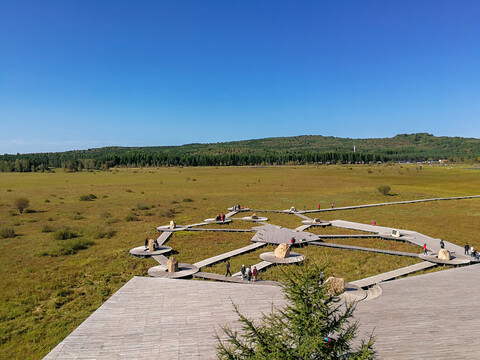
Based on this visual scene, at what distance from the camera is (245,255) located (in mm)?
27844

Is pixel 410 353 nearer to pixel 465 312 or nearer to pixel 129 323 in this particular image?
pixel 465 312

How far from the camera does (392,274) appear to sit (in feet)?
70.9

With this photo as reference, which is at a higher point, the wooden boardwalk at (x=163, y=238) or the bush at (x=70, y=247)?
the wooden boardwalk at (x=163, y=238)

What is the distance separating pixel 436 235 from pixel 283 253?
22.1 meters

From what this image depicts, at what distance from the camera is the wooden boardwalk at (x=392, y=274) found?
1964cm

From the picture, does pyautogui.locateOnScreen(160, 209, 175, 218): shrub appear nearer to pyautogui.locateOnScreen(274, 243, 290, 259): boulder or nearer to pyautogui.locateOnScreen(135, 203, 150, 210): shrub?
pyautogui.locateOnScreen(135, 203, 150, 210): shrub

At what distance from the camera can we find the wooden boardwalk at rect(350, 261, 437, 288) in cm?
1964

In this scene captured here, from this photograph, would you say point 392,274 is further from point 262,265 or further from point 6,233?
point 6,233

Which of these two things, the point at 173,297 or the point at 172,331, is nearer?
the point at 172,331

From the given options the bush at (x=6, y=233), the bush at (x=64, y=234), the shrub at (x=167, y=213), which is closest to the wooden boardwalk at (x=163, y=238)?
the bush at (x=64, y=234)

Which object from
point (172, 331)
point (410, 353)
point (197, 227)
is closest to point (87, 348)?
point (172, 331)

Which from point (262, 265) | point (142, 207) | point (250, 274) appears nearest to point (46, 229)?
point (142, 207)

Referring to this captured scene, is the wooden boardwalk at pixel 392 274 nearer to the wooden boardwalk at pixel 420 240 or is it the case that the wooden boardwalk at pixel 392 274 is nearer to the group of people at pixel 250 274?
the wooden boardwalk at pixel 420 240

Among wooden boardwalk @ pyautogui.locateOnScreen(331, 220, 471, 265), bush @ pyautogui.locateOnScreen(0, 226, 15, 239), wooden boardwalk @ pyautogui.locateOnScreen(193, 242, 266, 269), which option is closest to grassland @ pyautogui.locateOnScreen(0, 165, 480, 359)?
bush @ pyautogui.locateOnScreen(0, 226, 15, 239)
